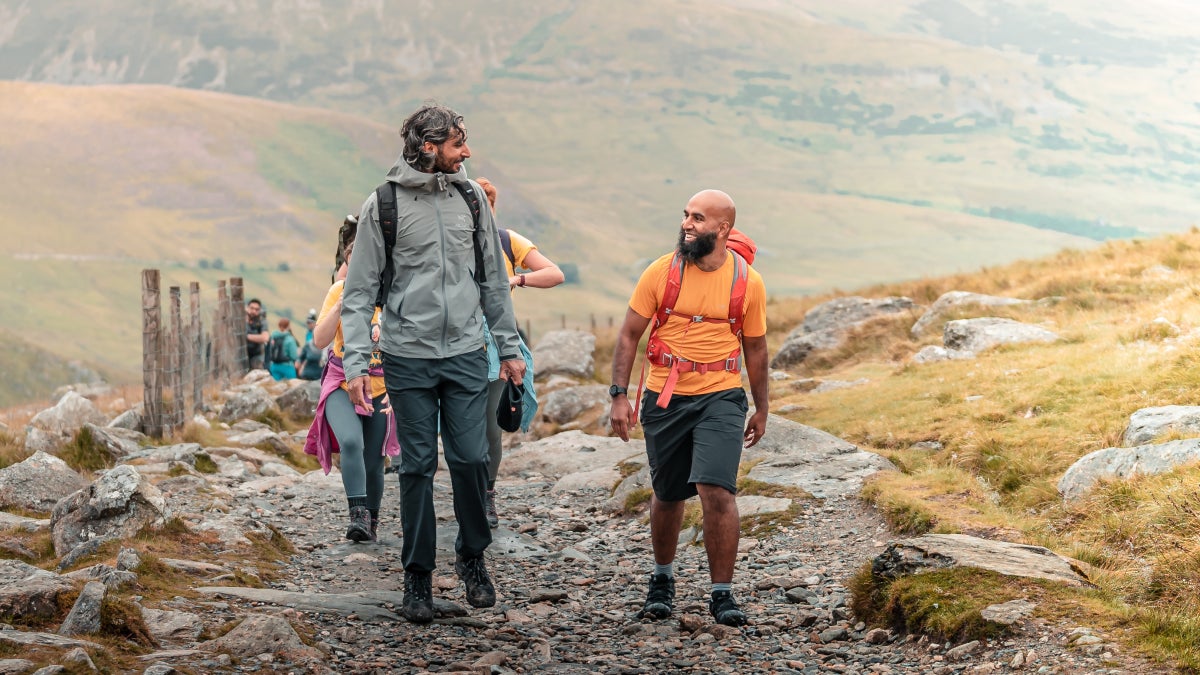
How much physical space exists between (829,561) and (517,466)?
6.58 meters

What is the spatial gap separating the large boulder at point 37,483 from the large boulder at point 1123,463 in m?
7.17

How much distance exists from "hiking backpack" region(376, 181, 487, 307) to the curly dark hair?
20 cm

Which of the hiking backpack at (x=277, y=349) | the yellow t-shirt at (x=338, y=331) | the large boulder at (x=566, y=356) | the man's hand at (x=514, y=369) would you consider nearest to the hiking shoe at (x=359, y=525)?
the yellow t-shirt at (x=338, y=331)

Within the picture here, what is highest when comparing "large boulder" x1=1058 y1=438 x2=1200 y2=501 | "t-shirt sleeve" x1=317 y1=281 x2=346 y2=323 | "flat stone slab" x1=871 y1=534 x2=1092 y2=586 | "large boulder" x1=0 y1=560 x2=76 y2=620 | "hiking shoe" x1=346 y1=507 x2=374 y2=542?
"t-shirt sleeve" x1=317 y1=281 x2=346 y2=323

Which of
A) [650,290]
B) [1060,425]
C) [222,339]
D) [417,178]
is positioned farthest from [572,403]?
[417,178]

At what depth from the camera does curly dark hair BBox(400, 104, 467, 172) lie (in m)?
6.62

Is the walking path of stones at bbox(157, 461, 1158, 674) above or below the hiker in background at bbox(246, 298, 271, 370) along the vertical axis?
above

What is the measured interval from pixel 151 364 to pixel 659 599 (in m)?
9.69

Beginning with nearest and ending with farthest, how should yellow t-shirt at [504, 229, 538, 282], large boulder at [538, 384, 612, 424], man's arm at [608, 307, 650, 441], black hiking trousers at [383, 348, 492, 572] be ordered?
1. black hiking trousers at [383, 348, 492, 572]
2. man's arm at [608, 307, 650, 441]
3. yellow t-shirt at [504, 229, 538, 282]
4. large boulder at [538, 384, 612, 424]

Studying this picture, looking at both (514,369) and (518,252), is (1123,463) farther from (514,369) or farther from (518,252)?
(518,252)

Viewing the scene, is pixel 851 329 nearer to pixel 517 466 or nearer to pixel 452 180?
pixel 517 466

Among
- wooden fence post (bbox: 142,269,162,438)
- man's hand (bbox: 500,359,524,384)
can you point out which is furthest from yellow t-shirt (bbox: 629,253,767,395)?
wooden fence post (bbox: 142,269,162,438)

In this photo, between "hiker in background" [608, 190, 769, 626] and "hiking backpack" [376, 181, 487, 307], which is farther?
"hiker in background" [608, 190, 769, 626]

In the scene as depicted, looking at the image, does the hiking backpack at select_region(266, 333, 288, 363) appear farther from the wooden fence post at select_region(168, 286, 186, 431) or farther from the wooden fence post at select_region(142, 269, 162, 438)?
the wooden fence post at select_region(142, 269, 162, 438)
